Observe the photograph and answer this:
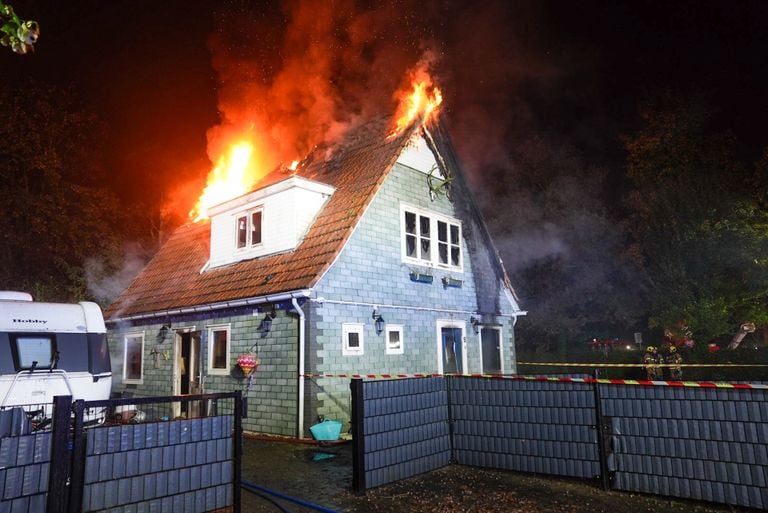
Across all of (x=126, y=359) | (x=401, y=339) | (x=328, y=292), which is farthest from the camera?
(x=126, y=359)

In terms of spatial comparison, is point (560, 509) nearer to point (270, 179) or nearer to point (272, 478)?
point (272, 478)

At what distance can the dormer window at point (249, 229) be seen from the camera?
14531 mm

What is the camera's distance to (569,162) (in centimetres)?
3541

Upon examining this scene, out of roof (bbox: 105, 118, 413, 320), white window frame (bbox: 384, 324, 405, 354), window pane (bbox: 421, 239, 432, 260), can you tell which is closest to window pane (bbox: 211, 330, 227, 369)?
roof (bbox: 105, 118, 413, 320)

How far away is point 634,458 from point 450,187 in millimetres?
10647

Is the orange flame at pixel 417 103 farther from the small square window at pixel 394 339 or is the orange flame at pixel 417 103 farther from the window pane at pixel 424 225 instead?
the small square window at pixel 394 339

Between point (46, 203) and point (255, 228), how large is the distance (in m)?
22.7

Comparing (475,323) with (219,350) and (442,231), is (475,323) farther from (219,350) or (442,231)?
(219,350)

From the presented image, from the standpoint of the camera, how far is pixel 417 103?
15.9 metres

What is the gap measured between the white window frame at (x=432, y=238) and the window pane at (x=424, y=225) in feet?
0.33

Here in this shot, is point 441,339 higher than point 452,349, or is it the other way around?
point 441,339

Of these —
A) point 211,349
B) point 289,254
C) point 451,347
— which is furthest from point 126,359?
point 451,347

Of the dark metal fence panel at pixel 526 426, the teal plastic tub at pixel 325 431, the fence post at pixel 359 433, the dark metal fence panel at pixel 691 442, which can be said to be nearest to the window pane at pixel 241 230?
the teal plastic tub at pixel 325 431

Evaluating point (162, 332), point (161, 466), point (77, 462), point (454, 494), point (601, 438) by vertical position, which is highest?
A: point (162, 332)
